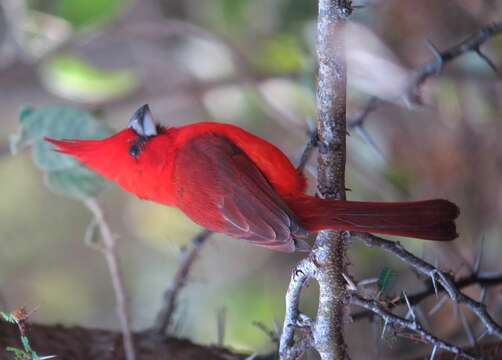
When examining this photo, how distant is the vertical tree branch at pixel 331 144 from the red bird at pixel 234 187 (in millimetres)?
110

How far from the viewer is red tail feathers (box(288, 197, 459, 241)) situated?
6.60ft

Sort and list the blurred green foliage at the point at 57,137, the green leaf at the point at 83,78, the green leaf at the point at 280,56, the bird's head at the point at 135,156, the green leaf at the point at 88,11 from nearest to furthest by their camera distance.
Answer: the bird's head at the point at 135,156
the blurred green foliage at the point at 57,137
the green leaf at the point at 88,11
the green leaf at the point at 280,56
the green leaf at the point at 83,78

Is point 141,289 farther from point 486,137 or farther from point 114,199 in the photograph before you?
point 486,137

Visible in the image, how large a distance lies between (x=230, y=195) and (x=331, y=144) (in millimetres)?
458

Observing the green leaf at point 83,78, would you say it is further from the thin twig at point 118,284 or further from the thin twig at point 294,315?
the thin twig at point 294,315

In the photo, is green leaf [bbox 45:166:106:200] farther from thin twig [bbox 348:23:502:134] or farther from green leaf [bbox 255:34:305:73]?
green leaf [bbox 255:34:305:73]

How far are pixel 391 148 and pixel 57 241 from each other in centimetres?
252

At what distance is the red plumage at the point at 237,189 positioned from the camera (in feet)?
6.72

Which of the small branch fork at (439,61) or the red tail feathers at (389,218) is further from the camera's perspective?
the small branch fork at (439,61)

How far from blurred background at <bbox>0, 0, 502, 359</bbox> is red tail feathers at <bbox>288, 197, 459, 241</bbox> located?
127 cm

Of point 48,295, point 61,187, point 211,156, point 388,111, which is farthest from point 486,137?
point 48,295

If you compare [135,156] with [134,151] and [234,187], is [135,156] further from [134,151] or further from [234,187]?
[234,187]

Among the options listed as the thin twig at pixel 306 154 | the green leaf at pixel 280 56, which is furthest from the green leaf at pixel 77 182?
the green leaf at pixel 280 56

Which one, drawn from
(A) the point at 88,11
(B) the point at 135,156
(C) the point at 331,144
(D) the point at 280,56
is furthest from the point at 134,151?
(D) the point at 280,56
